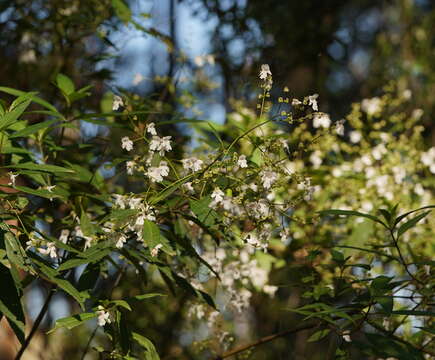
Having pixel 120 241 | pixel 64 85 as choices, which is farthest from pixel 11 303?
pixel 64 85

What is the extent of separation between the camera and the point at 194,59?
8.70ft

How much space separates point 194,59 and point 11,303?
1730 millimetres

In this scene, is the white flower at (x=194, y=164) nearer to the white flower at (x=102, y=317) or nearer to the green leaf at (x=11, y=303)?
the white flower at (x=102, y=317)

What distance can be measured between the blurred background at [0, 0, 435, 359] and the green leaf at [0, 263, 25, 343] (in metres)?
0.76

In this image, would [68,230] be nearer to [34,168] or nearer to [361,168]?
[34,168]

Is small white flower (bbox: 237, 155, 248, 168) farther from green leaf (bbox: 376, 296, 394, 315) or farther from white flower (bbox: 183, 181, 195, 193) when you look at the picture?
green leaf (bbox: 376, 296, 394, 315)

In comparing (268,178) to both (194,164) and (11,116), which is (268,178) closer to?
(194,164)

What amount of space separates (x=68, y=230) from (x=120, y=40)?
48.4 inches

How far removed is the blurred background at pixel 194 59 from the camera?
93.6 inches

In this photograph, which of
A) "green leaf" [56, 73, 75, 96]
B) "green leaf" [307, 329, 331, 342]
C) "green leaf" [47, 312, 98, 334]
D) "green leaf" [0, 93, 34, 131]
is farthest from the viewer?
"green leaf" [56, 73, 75, 96]

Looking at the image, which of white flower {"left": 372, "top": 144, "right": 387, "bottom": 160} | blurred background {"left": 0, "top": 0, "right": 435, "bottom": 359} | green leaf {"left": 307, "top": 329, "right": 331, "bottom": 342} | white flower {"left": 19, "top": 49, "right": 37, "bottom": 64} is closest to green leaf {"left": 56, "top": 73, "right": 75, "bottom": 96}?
blurred background {"left": 0, "top": 0, "right": 435, "bottom": 359}

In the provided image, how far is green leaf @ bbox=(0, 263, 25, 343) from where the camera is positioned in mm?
1176

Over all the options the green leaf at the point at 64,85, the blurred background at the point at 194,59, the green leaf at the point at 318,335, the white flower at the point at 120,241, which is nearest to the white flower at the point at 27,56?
the blurred background at the point at 194,59

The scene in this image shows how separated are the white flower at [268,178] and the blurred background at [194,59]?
376 mm
